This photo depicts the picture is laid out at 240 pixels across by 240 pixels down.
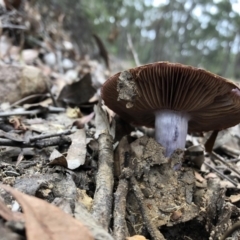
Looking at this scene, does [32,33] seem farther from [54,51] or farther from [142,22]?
[142,22]

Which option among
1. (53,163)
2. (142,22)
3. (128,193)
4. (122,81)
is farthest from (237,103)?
(142,22)

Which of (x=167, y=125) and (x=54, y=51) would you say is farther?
(x=54, y=51)

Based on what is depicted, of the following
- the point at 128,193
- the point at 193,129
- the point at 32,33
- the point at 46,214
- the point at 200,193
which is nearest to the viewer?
the point at 46,214

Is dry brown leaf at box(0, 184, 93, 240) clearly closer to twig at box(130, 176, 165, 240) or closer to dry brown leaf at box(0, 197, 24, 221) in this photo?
dry brown leaf at box(0, 197, 24, 221)

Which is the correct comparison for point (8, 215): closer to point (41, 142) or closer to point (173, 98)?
point (41, 142)

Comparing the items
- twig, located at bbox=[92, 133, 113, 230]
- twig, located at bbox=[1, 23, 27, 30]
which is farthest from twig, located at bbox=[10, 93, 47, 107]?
twig, located at bbox=[1, 23, 27, 30]

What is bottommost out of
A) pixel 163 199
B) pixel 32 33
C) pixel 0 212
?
pixel 163 199
